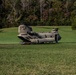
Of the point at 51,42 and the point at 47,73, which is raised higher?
the point at 47,73

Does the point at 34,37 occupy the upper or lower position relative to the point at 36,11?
upper

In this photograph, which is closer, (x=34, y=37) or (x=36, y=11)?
(x=34, y=37)

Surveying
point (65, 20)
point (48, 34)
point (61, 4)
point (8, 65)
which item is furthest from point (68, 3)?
point (8, 65)

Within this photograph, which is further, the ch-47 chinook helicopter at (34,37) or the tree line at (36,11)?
the tree line at (36,11)

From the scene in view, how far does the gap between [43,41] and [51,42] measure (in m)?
0.76

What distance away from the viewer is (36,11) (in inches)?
2301

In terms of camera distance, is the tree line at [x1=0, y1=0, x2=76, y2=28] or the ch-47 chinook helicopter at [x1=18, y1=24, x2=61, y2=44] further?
the tree line at [x1=0, y1=0, x2=76, y2=28]

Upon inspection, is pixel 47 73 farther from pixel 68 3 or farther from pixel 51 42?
pixel 68 3

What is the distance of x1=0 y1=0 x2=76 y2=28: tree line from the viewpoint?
54219mm

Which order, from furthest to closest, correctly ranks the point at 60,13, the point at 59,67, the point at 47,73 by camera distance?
the point at 60,13 < the point at 59,67 < the point at 47,73

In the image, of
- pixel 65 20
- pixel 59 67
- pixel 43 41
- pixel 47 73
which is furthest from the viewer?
pixel 65 20

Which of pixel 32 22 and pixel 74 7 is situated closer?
pixel 32 22

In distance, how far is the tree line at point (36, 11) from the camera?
178 ft

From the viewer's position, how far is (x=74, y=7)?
5806 centimetres
